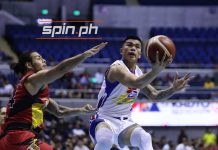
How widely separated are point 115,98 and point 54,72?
236cm

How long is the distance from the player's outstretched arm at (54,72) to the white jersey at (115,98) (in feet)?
6.08

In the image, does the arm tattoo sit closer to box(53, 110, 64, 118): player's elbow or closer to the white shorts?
box(53, 110, 64, 118): player's elbow

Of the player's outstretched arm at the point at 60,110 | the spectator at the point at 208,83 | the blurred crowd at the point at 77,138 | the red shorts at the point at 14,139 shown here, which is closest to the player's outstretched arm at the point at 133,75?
the player's outstretched arm at the point at 60,110

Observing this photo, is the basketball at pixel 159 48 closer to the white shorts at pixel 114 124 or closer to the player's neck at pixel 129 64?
the player's neck at pixel 129 64

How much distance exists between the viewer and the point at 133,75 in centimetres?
780

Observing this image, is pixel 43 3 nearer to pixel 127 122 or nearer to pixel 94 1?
pixel 94 1

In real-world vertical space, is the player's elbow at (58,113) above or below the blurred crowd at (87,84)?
above

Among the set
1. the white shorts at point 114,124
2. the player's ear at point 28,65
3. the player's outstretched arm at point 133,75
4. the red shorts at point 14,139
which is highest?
the player's ear at point 28,65

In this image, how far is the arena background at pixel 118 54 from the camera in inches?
829

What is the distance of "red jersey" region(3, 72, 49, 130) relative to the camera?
6.96 m

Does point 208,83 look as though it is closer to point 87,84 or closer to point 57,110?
point 87,84

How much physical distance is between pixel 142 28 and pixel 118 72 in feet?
65.5

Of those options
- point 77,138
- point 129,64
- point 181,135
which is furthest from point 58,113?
point 181,135

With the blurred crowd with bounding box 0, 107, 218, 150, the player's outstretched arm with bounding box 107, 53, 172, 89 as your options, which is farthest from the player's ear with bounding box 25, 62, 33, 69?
the blurred crowd with bounding box 0, 107, 218, 150
